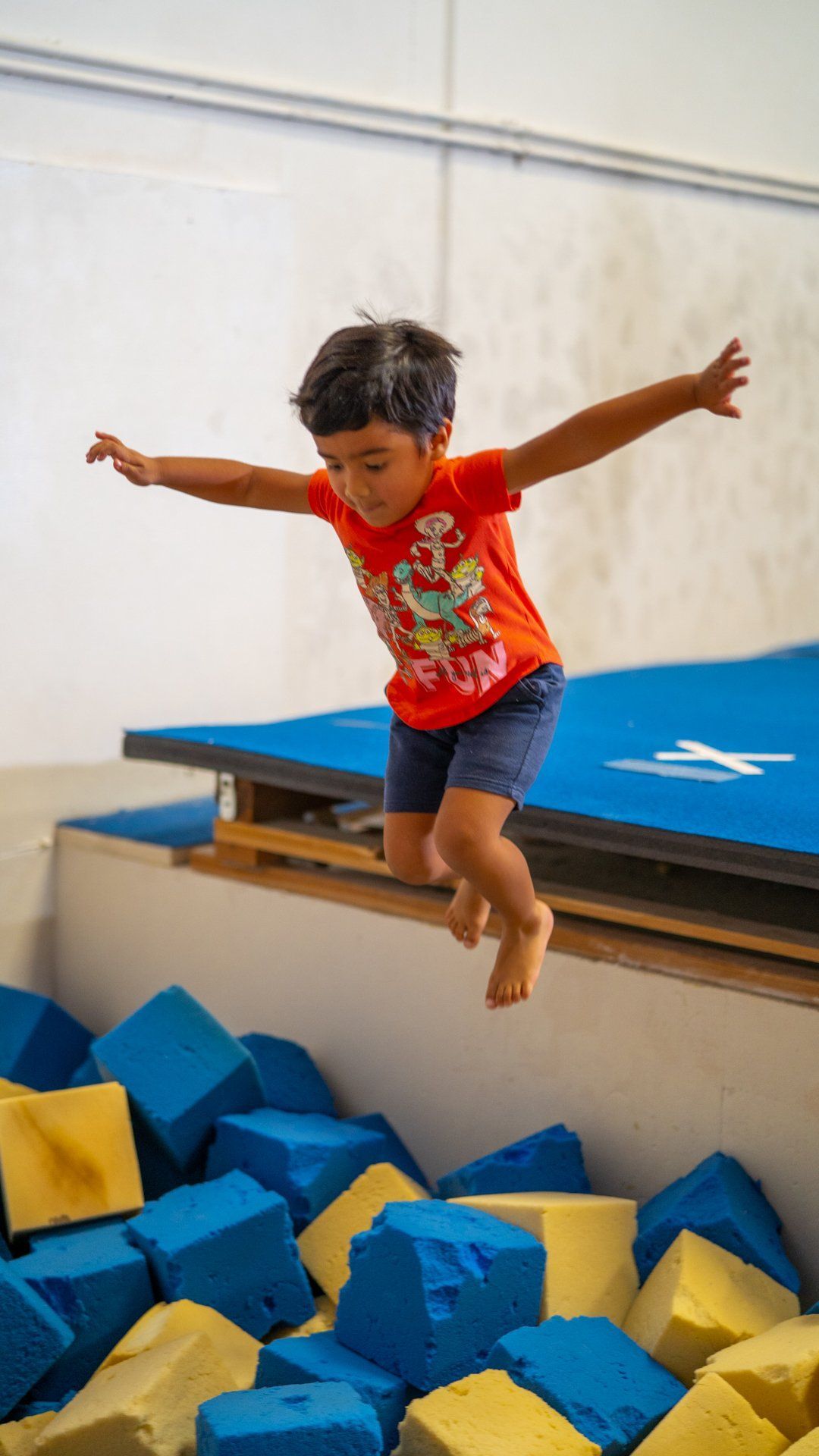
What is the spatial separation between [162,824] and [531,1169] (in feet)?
4.88

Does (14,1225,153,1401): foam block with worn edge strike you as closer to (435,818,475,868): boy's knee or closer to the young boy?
the young boy

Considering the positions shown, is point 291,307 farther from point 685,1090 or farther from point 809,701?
point 685,1090


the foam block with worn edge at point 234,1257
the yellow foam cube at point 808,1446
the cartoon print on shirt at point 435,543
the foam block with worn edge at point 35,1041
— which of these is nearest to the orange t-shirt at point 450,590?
the cartoon print on shirt at point 435,543

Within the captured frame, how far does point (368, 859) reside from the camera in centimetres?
298

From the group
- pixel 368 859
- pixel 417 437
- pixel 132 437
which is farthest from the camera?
pixel 132 437

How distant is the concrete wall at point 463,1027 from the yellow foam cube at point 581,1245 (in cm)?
20

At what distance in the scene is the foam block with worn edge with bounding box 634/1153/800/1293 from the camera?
2215 millimetres

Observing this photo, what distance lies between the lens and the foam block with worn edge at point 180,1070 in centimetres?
268

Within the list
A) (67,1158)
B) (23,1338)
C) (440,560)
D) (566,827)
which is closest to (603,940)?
(566,827)

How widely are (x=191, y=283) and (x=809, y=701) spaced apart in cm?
199

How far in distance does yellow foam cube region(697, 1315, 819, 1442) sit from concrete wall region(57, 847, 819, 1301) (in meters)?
0.36

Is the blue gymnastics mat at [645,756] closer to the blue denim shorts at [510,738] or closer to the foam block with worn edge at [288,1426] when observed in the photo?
the blue denim shorts at [510,738]

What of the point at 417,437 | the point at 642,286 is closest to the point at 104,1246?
the point at 417,437

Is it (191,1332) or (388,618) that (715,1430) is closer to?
(191,1332)
